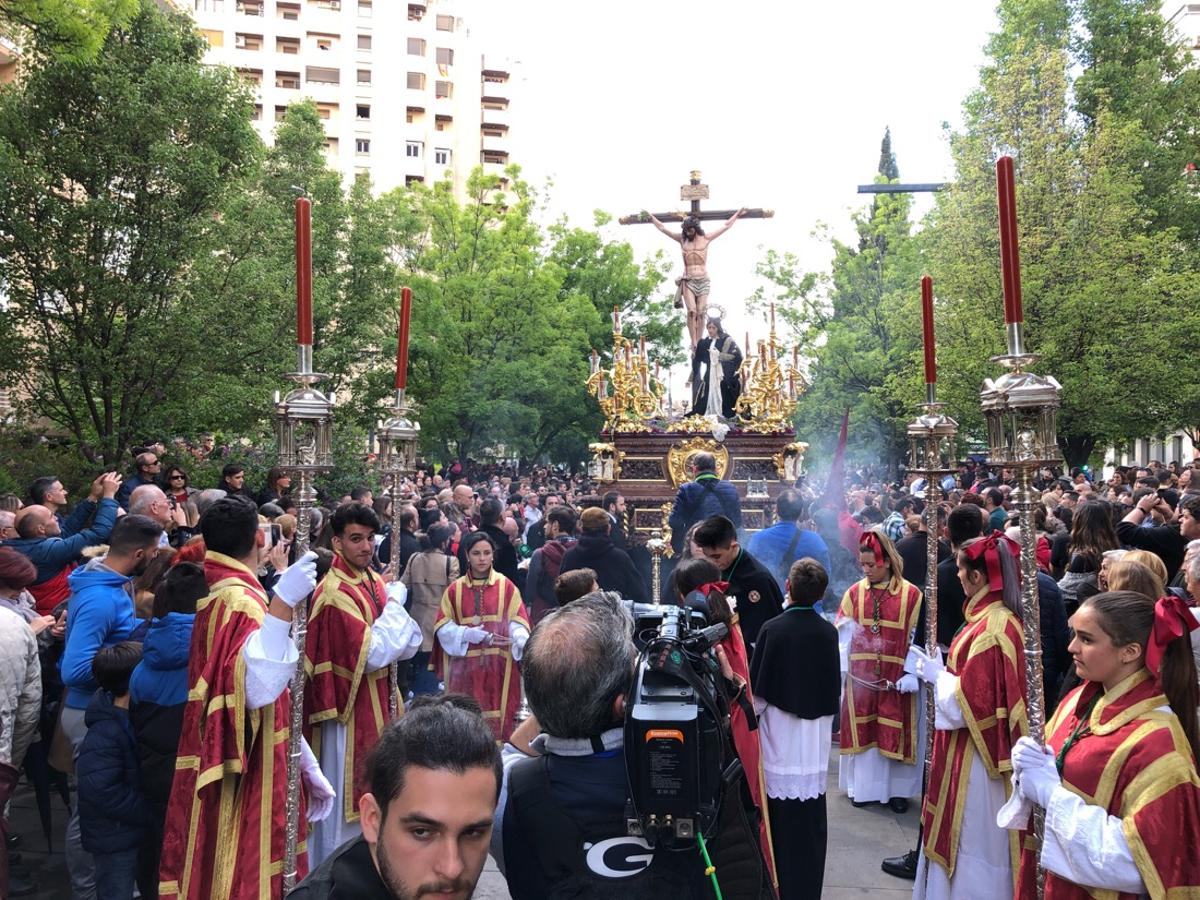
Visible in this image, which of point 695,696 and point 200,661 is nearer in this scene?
point 695,696

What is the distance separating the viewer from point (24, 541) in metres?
6.83

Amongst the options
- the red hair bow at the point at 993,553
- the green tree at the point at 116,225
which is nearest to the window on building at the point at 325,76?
the green tree at the point at 116,225

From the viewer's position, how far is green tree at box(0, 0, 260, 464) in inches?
497

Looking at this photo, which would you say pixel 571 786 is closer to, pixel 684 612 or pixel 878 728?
pixel 684 612

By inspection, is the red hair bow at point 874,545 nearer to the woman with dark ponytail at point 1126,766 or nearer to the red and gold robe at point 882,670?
the red and gold robe at point 882,670

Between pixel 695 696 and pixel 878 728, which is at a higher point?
pixel 695 696

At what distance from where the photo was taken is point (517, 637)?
6.48m

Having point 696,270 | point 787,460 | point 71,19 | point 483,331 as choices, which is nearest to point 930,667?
point 71,19

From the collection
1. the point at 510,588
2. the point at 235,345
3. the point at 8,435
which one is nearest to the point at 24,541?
the point at 510,588

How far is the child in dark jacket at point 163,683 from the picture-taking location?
4.62 m

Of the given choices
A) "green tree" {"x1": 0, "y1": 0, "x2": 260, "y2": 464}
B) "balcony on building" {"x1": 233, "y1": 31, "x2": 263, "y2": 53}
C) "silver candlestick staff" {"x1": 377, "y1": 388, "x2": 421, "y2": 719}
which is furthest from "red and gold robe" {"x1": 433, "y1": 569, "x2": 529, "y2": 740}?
"balcony on building" {"x1": 233, "y1": 31, "x2": 263, "y2": 53}

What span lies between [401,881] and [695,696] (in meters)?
0.78

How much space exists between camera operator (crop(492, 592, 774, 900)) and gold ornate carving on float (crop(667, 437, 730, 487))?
47.1 feet

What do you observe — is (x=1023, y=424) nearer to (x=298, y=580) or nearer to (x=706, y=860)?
(x=706, y=860)
